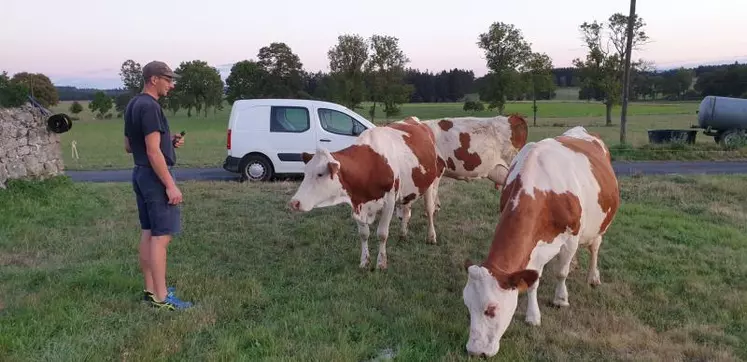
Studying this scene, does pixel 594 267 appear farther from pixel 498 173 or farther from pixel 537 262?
pixel 498 173

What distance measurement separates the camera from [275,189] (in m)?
11.9

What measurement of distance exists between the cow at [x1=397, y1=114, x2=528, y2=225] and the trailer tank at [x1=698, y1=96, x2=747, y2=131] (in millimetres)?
17285

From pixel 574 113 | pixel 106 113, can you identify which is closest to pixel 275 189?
→ pixel 574 113

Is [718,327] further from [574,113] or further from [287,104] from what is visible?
[574,113]

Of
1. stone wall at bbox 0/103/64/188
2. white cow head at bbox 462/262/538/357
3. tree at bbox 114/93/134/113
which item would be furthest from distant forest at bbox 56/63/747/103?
white cow head at bbox 462/262/538/357

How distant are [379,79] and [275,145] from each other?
33.8 metres

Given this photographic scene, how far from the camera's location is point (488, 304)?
394 centimetres

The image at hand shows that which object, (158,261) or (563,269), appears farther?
(563,269)

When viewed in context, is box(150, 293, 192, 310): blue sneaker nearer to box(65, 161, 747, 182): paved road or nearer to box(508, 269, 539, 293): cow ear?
box(508, 269, 539, 293): cow ear

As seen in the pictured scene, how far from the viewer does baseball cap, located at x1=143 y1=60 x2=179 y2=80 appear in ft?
15.7

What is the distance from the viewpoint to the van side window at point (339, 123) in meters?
13.7

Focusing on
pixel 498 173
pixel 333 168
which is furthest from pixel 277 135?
pixel 333 168

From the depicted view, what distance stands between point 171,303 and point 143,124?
1.66 metres

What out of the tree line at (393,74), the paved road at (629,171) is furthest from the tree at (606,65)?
the paved road at (629,171)
